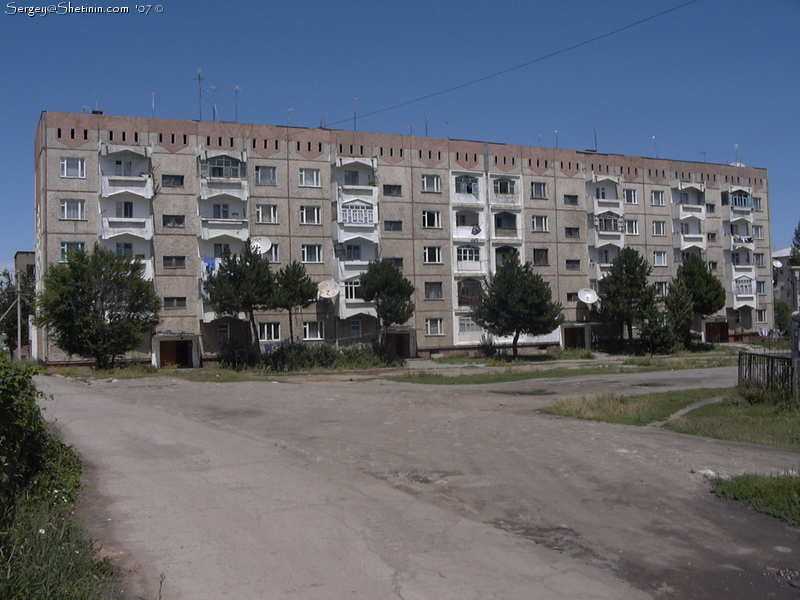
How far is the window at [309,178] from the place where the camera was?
51875mm

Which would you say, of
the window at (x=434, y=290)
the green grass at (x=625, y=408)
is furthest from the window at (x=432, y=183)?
the green grass at (x=625, y=408)

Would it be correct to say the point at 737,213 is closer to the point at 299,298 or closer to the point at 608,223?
the point at 608,223

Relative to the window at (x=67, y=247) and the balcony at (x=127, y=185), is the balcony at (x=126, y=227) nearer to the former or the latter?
the window at (x=67, y=247)

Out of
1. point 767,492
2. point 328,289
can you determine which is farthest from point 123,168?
point 767,492

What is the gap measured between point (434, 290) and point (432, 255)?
2.77 metres

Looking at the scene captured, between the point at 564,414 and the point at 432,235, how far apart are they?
37.2m

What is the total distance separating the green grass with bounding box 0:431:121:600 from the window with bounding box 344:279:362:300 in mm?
43418

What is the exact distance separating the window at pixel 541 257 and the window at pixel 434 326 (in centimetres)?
1026

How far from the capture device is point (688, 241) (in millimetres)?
65875

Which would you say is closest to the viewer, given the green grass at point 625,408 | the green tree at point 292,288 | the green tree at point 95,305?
the green grass at point 625,408

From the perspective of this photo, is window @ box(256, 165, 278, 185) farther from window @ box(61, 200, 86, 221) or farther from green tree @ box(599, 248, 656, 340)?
green tree @ box(599, 248, 656, 340)

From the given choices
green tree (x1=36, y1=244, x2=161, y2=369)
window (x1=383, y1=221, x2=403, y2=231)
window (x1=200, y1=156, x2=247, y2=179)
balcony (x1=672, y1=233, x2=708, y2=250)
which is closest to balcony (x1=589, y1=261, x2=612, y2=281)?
balcony (x1=672, y1=233, x2=708, y2=250)

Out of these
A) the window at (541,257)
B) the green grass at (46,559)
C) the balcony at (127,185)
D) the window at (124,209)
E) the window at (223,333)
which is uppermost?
the balcony at (127,185)

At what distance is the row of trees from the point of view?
1580 inches
